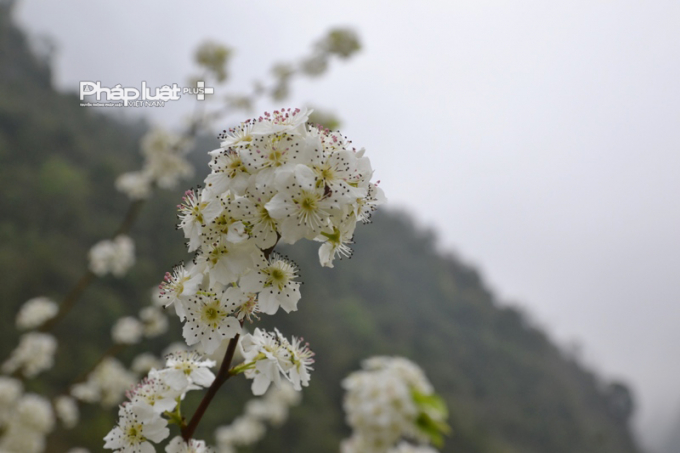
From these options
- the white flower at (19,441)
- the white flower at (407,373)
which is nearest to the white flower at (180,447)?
the white flower at (407,373)

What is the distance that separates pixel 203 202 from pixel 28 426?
11.9ft

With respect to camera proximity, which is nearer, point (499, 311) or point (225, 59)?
point (225, 59)

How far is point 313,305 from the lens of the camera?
48.5ft

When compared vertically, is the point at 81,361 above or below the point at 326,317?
below

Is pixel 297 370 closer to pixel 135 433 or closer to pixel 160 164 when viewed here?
pixel 135 433

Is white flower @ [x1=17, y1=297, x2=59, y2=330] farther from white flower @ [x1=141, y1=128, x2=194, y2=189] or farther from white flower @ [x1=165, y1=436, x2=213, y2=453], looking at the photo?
white flower @ [x1=165, y1=436, x2=213, y2=453]

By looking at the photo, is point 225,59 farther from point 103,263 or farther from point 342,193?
point 342,193

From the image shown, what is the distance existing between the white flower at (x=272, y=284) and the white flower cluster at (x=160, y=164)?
2.99 meters

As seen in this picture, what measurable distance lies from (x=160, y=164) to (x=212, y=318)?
313 centimetres

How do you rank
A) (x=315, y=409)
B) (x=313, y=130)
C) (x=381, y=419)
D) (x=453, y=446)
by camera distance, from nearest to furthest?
(x=313, y=130), (x=381, y=419), (x=315, y=409), (x=453, y=446)

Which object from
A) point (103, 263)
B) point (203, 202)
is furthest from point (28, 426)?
point (203, 202)

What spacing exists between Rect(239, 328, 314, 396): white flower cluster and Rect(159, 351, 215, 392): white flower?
4.6 inches

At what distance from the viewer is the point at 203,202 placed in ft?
3.19

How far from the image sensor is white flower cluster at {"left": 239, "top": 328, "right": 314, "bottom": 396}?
0.97 m
